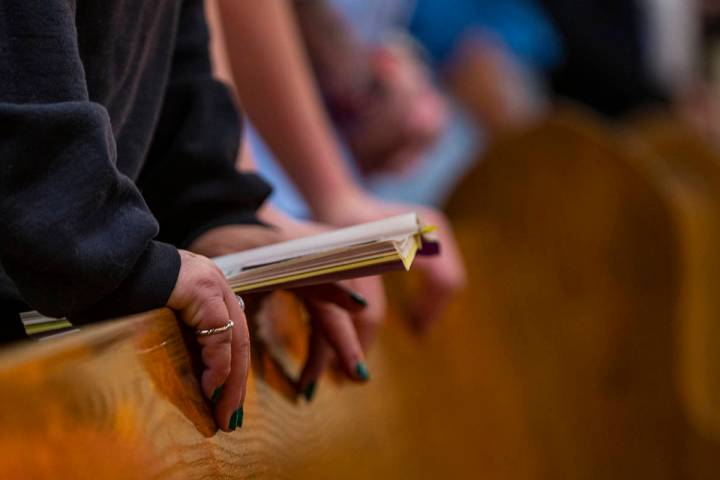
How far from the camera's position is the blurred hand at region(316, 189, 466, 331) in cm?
140

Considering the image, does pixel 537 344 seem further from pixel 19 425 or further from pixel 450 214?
pixel 19 425

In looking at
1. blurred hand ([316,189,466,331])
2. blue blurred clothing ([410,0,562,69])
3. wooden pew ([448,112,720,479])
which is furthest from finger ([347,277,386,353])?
blue blurred clothing ([410,0,562,69])

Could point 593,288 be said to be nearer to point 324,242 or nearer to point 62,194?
point 324,242

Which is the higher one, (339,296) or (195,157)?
(195,157)

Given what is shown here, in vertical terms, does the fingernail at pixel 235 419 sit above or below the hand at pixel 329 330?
above

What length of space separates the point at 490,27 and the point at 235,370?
2.45 metres

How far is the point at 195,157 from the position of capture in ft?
3.08

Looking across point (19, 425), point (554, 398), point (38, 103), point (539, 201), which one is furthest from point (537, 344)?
point (19, 425)

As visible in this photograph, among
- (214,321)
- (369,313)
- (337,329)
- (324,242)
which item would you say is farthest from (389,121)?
(214,321)

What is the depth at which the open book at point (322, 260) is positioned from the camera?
2.52ft

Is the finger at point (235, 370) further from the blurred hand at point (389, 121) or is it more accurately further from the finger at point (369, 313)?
the blurred hand at point (389, 121)

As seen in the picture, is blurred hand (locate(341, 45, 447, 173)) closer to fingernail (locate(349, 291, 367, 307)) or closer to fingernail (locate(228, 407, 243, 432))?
fingernail (locate(349, 291, 367, 307))

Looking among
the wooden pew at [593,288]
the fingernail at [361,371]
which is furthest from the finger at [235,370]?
the wooden pew at [593,288]

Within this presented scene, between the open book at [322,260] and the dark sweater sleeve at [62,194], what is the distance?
0.07 m
